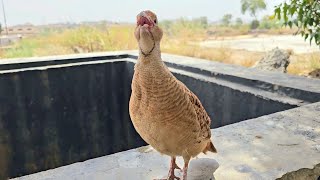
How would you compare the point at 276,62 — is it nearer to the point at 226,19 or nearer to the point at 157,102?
the point at 157,102

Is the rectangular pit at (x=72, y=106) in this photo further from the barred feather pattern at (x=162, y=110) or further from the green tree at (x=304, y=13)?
the barred feather pattern at (x=162, y=110)

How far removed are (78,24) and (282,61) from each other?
209 inches

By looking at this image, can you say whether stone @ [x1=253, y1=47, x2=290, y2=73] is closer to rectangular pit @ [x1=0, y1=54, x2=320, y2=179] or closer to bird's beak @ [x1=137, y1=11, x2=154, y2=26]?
rectangular pit @ [x1=0, y1=54, x2=320, y2=179]

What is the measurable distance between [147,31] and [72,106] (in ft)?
11.0

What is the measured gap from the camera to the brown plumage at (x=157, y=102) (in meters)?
1.00

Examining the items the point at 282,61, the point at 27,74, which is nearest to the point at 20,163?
the point at 27,74

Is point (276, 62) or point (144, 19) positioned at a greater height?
point (144, 19)

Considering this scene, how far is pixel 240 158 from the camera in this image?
1.53 metres

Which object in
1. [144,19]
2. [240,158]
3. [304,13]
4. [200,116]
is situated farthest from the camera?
[304,13]

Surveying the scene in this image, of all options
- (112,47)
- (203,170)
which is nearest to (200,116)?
(203,170)

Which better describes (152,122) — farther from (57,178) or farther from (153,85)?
(57,178)

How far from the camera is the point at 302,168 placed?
55.9 inches

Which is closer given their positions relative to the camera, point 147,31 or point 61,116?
point 147,31

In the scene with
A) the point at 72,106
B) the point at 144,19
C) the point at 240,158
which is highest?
the point at 144,19
